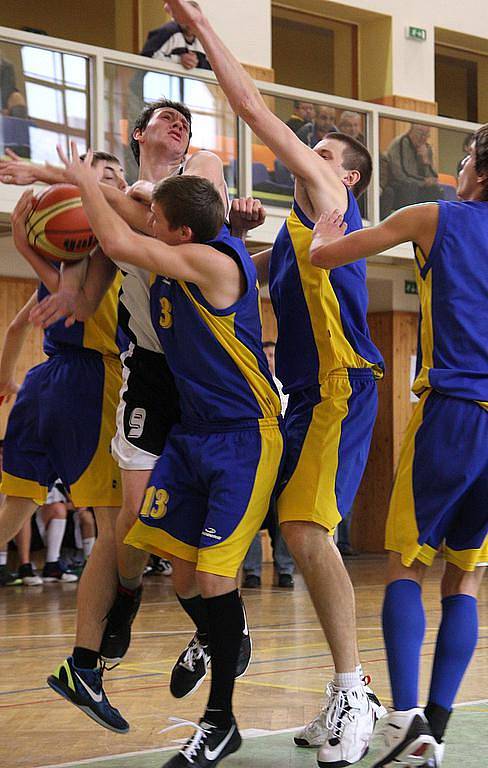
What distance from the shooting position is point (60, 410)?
16.5 ft

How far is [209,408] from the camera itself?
13.5ft

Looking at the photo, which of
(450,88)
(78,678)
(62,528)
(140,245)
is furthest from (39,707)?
(450,88)

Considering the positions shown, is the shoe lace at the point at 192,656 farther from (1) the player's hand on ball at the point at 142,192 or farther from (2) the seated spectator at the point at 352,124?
(2) the seated spectator at the point at 352,124

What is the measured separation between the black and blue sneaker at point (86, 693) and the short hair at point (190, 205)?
1.63m

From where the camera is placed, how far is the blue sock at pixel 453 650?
12.5 ft

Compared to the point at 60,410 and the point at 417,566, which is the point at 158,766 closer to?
the point at 417,566

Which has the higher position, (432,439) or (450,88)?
(450,88)

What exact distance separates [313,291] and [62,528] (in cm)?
770

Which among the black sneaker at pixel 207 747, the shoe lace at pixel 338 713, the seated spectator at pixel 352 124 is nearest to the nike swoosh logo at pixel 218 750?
Answer: the black sneaker at pixel 207 747

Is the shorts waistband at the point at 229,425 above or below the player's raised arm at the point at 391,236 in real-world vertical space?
below

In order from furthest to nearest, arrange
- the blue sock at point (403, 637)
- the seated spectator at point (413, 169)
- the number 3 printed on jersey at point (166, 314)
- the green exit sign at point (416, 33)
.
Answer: the green exit sign at point (416, 33) → the seated spectator at point (413, 169) → the number 3 printed on jersey at point (166, 314) → the blue sock at point (403, 637)

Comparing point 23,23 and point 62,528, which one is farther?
point 23,23

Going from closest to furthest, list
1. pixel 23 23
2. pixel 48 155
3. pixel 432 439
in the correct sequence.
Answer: pixel 432 439 < pixel 48 155 < pixel 23 23

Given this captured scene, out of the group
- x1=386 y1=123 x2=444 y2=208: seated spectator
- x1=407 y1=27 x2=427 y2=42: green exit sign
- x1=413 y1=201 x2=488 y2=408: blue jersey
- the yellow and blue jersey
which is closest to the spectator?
x1=386 y1=123 x2=444 y2=208: seated spectator
